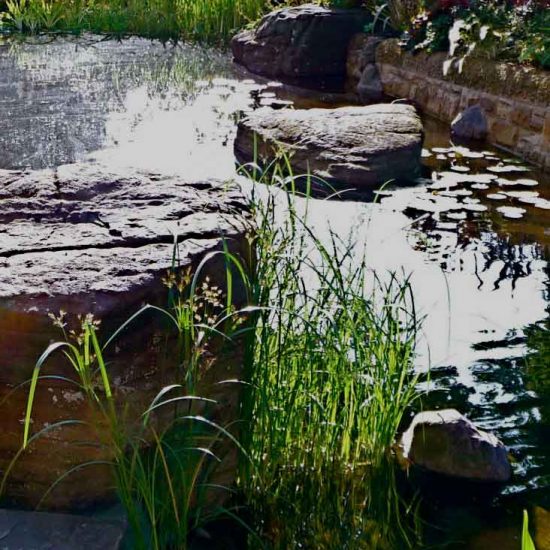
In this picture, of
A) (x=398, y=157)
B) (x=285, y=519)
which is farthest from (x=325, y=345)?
A: (x=398, y=157)

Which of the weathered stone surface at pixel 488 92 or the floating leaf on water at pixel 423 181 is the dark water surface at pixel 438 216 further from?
the weathered stone surface at pixel 488 92

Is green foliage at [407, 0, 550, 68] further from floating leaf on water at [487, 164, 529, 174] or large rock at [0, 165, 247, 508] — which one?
large rock at [0, 165, 247, 508]

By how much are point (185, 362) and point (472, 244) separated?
321 centimetres

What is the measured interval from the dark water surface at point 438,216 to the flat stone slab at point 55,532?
108 centimetres

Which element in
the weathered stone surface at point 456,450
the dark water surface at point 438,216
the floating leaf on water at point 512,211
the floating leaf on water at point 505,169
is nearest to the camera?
the weathered stone surface at point 456,450

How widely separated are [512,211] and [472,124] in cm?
220

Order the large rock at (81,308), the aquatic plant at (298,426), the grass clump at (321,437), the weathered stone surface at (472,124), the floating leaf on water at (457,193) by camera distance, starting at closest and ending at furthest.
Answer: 1. the large rock at (81,308)
2. the aquatic plant at (298,426)
3. the grass clump at (321,437)
4. the floating leaf on water at (457,193)
5. the weathered stone surface at (472,124)

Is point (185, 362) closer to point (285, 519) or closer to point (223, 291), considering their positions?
point (223, 291)

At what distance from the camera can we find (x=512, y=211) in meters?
6.09

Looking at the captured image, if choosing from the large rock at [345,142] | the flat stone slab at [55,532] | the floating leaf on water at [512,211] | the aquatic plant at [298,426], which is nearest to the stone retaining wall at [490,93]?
the large rock at [345,142]

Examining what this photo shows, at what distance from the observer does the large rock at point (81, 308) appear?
2568 millimetres

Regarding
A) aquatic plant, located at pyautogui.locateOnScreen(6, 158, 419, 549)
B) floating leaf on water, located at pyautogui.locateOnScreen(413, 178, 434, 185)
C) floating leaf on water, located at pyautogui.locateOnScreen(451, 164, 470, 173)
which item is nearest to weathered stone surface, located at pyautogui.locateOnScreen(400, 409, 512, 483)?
aquatic plant, located at pyautogui.locateOnScreen(6, 158, 419, 549)

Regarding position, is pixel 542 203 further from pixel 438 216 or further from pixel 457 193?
pixel 438 216

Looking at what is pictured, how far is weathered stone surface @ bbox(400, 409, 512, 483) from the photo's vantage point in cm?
339
